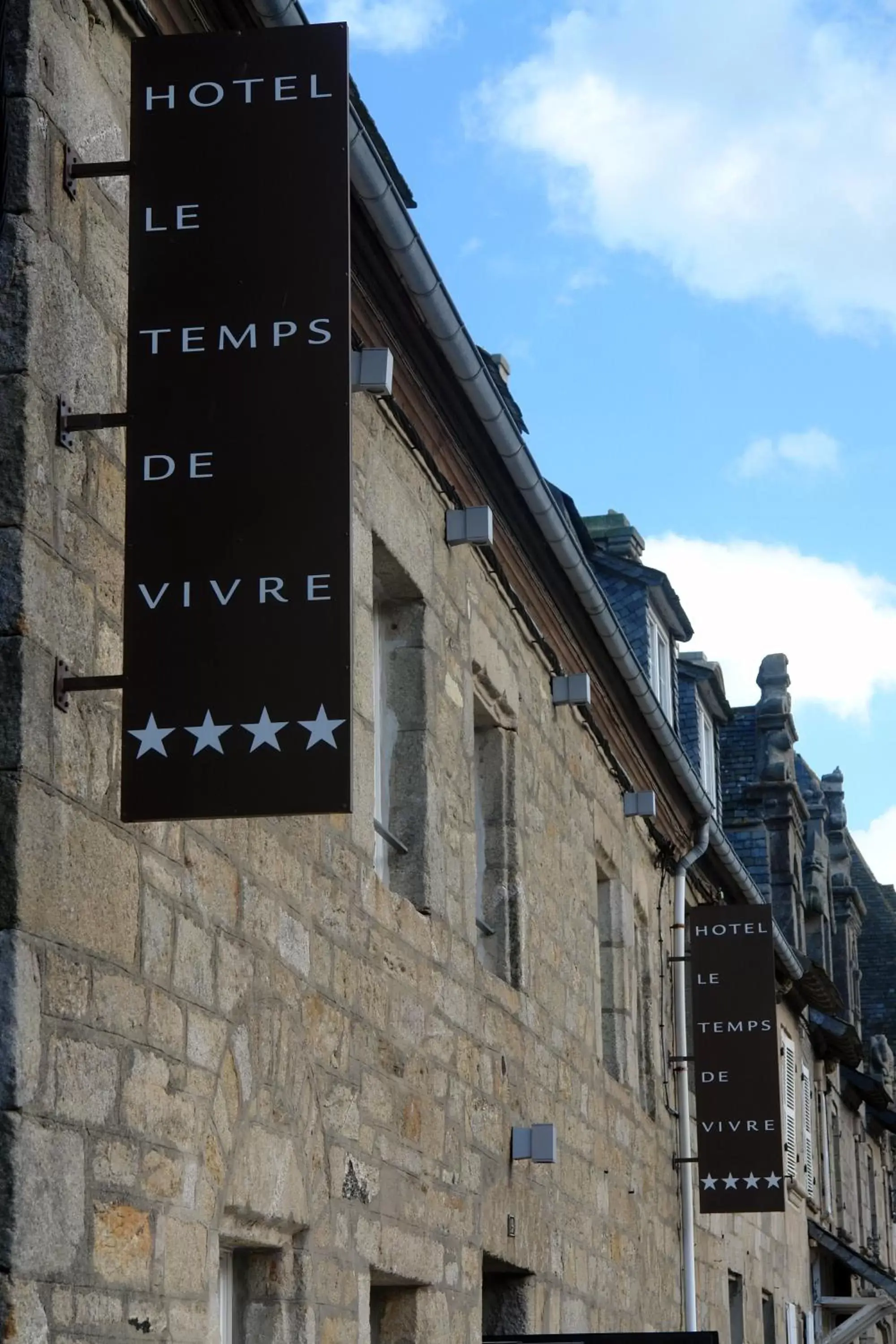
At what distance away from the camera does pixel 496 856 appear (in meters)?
9.33

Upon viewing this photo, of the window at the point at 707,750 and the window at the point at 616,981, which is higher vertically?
the window at the point at 707,750

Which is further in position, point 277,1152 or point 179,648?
point 277,1152

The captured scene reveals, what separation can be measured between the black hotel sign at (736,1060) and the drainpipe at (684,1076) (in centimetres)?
13

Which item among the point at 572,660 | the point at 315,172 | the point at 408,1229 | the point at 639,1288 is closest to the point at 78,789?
the point at 315,172

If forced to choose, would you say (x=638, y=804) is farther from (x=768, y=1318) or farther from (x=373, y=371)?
(x=768, y=1318)

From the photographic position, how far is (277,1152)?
5977 mm

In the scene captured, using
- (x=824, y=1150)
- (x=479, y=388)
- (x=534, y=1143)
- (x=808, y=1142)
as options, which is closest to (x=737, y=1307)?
(x=808, y=1142)

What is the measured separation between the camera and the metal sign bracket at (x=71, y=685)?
4723 millimetres

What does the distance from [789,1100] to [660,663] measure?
6.76m

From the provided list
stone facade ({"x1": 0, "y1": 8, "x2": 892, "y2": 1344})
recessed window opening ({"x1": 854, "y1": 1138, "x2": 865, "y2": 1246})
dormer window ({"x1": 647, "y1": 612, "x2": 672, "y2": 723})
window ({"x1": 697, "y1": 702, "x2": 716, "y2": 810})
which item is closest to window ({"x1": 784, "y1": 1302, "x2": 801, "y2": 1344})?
window ({"x1": 697, "y1": 702, "x2": 716, "y2": 810})

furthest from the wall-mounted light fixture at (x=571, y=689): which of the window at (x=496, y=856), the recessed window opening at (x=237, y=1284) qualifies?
the recessed window opening at (x=237, y=1284)

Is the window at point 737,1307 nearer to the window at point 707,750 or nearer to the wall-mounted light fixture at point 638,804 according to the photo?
the window at point 707,750

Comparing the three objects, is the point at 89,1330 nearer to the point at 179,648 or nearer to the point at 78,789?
the point at 78,789

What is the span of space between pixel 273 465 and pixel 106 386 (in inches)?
22.2
